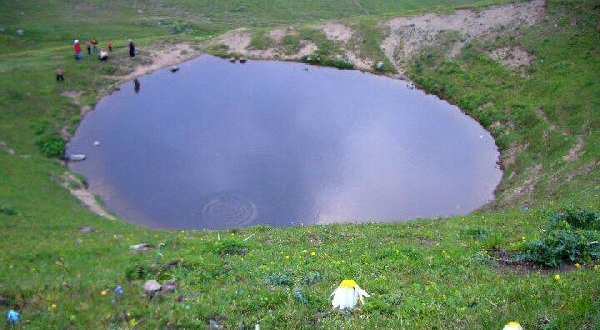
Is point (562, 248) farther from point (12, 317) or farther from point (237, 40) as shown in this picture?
point (237, 40)

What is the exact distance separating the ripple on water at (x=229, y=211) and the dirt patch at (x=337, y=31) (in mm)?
29099

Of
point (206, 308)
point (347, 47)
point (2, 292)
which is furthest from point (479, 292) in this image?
point (347, 47)

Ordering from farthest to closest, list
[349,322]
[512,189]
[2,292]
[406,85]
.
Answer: [406,85], [512,189], [2,292], [349,322]

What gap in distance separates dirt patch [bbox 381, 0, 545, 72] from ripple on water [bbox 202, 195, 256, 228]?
27.1 metres

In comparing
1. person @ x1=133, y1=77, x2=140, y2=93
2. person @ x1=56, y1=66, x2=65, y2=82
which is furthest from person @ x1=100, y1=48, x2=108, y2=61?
person @ x1=56, y1=66, x2=65, y2=82

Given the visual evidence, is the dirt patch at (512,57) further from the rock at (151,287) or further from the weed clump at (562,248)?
the rock at (151,287)

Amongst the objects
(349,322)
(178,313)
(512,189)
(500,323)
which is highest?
(500,323)

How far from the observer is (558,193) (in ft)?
90.0

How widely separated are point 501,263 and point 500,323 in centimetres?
586

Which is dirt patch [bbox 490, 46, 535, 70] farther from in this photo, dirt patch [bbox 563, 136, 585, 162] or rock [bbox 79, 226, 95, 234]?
rock [bbox 79, 226, 95, 234]

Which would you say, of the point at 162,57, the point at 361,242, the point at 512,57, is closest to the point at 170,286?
the point at 361,242

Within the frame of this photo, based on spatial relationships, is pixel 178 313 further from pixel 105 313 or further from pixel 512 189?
pixel 512 189

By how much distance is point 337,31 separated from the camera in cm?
5647

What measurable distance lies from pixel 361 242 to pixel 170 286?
727cm
